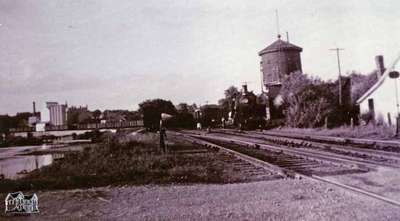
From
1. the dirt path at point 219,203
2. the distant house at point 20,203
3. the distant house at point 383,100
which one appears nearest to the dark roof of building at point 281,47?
the distant house at point 383,100

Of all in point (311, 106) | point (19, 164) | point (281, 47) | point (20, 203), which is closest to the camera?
point (20, 203)

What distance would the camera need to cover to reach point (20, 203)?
5.96 metres

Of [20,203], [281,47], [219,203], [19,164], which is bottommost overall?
[19,164]

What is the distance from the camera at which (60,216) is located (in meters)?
6.22

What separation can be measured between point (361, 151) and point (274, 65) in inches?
1938

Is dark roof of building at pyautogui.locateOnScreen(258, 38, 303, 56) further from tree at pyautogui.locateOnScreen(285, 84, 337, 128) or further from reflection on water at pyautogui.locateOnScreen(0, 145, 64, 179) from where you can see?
reflection on water at pyautogui.locateOnScreen(0, 145, 64, 179)

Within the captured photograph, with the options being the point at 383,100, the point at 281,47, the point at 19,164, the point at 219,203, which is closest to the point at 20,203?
the point at 219,203

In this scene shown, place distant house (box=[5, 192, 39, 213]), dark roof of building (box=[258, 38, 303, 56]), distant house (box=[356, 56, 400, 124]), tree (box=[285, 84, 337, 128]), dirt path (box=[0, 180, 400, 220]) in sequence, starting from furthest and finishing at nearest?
dark roof of building (box=[258, 38, 303, 56]) < tree (box=[285, 84, 337, 128]) < distant house (box=[356, 56, 400, 124]) < distant house (box=[5, 192, 39, 213]) < dirt path (box=[0, 180, 400, 220])

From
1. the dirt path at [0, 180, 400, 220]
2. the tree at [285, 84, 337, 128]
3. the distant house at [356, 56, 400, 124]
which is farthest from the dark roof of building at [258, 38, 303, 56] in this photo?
the dirt path at [0, 180, 400, 220]

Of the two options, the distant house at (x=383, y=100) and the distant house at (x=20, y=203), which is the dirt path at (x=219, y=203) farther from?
the distant house at (x=383, y=100)

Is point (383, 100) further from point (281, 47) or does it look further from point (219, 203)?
point (281, 47)

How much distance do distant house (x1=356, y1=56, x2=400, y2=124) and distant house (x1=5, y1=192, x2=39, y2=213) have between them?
22.4 meters

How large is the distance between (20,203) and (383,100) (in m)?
27.3

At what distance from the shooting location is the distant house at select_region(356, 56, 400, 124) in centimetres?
2547
